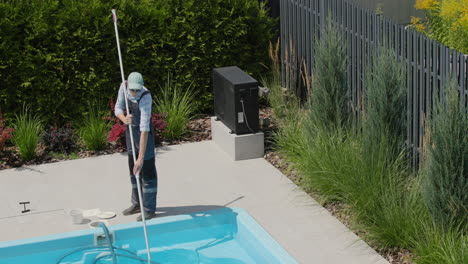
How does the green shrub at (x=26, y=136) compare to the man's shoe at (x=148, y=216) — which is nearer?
the man's shoe at (x=148, y=216)

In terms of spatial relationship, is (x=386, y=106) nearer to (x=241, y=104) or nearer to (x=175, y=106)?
(x=241, y=104)

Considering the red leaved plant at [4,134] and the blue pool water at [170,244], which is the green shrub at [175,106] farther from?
the blue pool water at [170,244]

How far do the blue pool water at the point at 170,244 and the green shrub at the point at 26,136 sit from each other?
9.03 ft

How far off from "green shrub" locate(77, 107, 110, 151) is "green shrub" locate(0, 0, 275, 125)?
0.31 m

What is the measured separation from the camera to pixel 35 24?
41.8ft

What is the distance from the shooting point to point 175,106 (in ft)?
42.8

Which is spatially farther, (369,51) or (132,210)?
(369,51)

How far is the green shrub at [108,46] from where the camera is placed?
12789 mm

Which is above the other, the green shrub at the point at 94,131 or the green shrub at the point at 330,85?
the green shrub at the point at 330,85

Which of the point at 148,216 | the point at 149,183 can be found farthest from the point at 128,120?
the point at 148,216

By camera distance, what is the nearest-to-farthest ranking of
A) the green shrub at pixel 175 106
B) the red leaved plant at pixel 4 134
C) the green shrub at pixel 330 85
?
1. the green shrub at pixel 330 85
2. the red leaved plant at pixel 4 134
3. the green shrub at pixel 175 106

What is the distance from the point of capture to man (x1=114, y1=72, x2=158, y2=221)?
951 cm

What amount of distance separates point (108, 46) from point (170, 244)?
14.1ft

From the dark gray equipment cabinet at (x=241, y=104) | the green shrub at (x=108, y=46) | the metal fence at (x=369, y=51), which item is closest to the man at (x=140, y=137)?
the dark gray equipment cabinet at (x=241, y=104)
